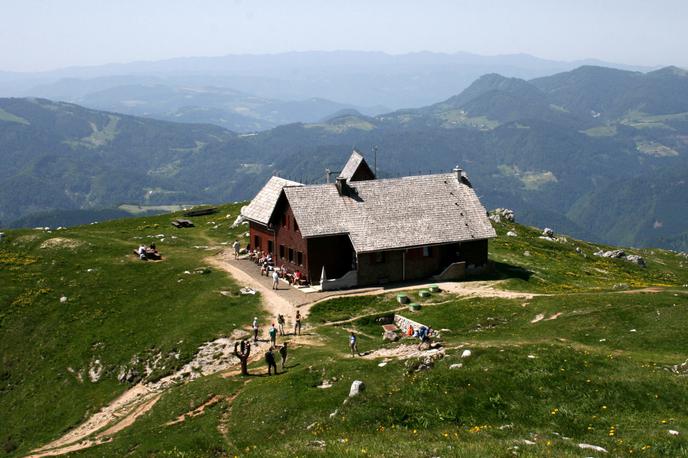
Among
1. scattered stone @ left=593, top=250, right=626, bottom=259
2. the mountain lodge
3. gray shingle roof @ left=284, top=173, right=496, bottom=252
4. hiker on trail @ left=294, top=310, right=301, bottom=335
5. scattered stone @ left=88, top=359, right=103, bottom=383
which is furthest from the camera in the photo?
scattered stone @ left=593, top=250, right=626, bottom=259

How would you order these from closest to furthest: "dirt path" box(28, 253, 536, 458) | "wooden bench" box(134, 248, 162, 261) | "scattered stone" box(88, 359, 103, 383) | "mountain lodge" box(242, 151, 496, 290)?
"dirt path" box(28, 253, 536, 458) → "scattered stone" box(88, 359, 103, 383) → "mountain lodge" box(242, 151, 496, 290) → "wooden bench" box(134, 248, 162, 261)

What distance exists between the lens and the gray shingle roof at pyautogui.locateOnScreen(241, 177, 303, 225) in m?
75.8

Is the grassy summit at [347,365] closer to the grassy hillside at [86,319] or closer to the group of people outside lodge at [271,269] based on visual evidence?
the grassy hillside at [86,319]

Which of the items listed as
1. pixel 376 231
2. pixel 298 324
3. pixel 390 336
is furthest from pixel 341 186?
pixel 390 336

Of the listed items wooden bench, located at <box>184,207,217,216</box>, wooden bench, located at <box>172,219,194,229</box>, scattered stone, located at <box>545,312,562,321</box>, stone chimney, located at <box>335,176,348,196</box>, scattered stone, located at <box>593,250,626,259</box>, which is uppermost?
stone chimney, located at <box>335,176,348,196</box>

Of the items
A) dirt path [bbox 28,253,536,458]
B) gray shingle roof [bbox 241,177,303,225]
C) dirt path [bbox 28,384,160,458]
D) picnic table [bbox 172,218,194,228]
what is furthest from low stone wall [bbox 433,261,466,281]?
picnic table [bbox 172,218,194,228]

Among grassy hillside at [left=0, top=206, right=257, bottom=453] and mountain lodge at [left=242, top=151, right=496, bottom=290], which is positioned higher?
mountain lodge at [left=242, top=151, right=496, bottom=290]

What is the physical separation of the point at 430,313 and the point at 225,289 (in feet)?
69.0

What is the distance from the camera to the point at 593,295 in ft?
194

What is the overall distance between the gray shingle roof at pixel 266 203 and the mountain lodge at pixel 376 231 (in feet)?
0.92

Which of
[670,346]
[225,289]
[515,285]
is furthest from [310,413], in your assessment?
[515,285]

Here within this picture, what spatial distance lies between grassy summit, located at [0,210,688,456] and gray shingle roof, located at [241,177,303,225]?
27.0 ft

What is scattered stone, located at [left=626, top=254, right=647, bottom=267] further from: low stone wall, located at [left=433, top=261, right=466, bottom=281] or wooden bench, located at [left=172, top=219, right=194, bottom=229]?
wooden bench, located at [left=172, top=219, right=194, bottom=229]

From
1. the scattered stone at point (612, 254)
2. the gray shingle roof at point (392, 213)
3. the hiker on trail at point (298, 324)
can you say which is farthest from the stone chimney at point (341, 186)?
the scattered stone at point (612, 254)
